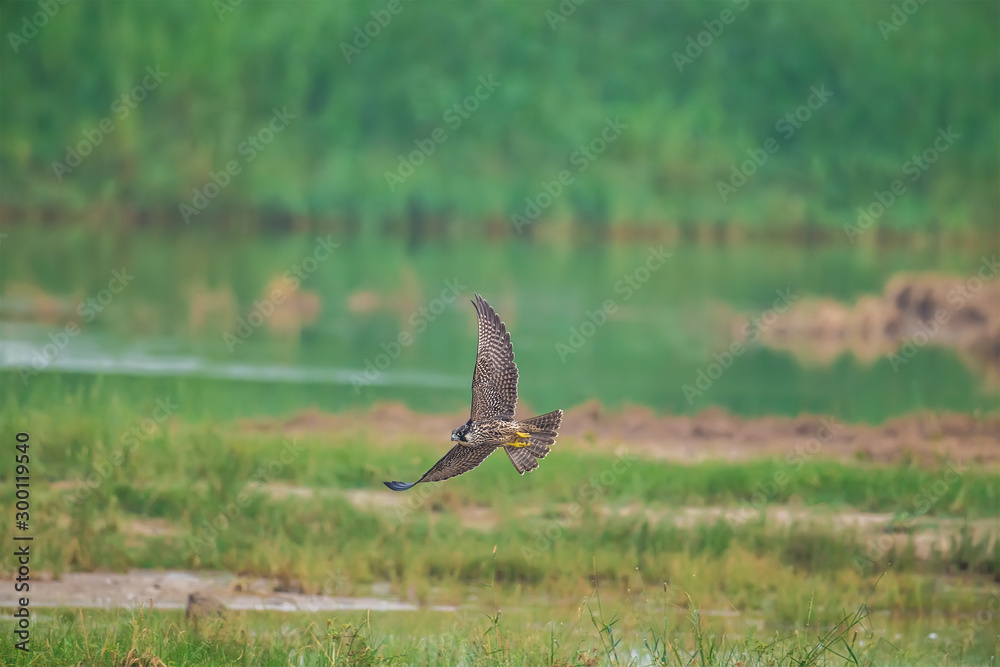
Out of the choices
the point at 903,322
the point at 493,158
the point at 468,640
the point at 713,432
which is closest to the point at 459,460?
the point at 468,640

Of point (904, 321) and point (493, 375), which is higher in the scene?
point (904, 321)

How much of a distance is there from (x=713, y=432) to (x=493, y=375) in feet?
33.8

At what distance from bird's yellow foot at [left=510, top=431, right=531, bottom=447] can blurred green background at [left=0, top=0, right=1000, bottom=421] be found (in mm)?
23465

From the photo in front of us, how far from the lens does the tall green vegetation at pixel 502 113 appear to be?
229ft

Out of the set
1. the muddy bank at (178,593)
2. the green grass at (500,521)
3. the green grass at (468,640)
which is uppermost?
the green grass at (500,521)

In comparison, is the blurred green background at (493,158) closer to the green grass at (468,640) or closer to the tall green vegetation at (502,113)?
the tall green vegetation at (502,113)

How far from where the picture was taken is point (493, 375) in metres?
7.80

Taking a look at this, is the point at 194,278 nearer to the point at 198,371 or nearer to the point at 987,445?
the point at 198,371

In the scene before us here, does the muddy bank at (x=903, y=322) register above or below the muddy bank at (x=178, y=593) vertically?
above

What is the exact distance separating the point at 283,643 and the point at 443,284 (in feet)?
104

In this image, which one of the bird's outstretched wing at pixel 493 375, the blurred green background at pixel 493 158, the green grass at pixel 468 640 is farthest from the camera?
the blurred green background at pixel 493 158

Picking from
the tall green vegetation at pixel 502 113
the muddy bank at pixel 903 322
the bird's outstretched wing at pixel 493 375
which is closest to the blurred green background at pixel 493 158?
the tall green vegetation at pixel 502 113

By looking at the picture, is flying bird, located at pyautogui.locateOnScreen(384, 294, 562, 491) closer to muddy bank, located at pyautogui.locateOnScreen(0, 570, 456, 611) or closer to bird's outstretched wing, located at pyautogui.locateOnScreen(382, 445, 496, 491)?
bird's outstretched wing, located at pyautogui.locateOnScreen(382, 445, 496, 491)

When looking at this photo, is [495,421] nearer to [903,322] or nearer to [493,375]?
[493,375]
